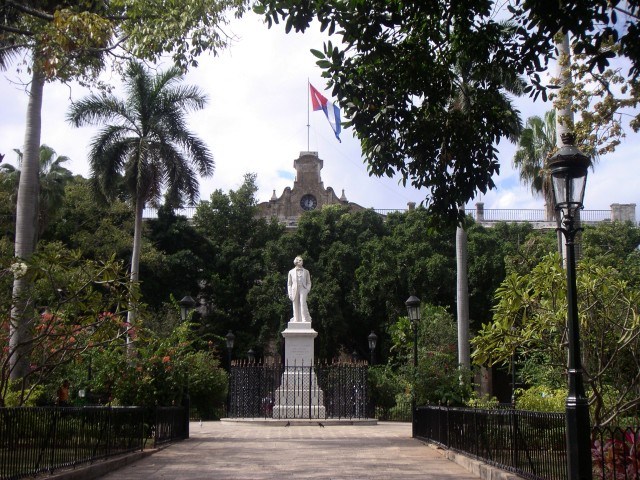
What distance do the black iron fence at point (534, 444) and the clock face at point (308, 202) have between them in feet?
142

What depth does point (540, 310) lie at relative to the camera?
12008mm

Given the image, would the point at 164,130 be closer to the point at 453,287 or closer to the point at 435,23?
the point at 453,287

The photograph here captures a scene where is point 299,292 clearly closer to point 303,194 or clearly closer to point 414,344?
point 414,344

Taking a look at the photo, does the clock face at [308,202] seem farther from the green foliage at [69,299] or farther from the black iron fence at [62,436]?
the black iron fence at [62,436]

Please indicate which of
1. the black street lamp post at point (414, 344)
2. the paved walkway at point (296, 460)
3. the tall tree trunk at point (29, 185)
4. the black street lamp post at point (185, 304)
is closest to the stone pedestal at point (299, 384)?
the black street lamp post at point (185, 304)

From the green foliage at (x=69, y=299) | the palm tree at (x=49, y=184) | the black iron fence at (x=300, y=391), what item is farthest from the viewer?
the palm tree at (x=49, y=184)

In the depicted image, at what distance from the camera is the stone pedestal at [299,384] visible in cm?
2430

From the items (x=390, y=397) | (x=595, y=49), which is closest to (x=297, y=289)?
(x=390, y=397)

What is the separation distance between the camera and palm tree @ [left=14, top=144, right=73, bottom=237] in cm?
3438

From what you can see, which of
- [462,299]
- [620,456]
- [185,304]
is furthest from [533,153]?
[620,456]

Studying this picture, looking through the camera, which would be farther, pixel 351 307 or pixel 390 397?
pixel 351 307

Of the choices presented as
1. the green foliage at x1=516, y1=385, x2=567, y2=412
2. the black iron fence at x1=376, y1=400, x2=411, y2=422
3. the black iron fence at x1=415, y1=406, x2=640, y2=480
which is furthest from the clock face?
the black iron fence at x1=415, y1=406, x2=640, y2=480

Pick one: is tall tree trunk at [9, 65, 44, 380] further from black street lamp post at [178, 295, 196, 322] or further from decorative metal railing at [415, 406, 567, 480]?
decorative metal railing at [415, 406, 567, 480]

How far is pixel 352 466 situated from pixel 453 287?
26888 mm
